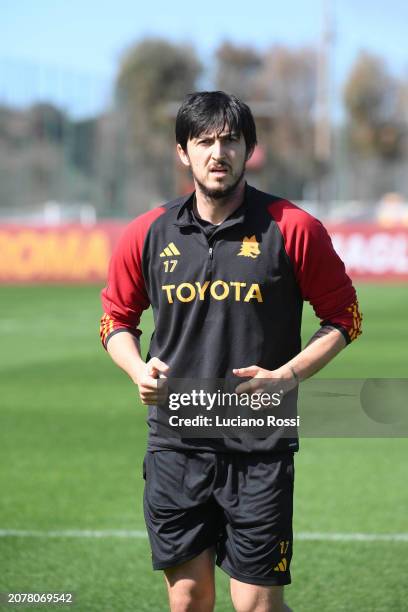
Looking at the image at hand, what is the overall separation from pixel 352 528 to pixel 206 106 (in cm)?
376

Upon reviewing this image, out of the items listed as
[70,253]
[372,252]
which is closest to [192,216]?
[372,252]

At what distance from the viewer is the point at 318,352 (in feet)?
13.5

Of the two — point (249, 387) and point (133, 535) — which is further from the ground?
point (249, 387)

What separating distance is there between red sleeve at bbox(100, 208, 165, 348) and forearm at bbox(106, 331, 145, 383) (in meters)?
0.03

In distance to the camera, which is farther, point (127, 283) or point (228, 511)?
point (127, 283)

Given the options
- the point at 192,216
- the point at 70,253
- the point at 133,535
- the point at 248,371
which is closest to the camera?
the point at 248,371

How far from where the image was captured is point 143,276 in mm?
4309

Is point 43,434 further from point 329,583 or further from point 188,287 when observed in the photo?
point 188,287

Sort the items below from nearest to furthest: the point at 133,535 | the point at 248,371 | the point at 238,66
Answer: the point at 248,371
the point at 133,535
the point at 238,66

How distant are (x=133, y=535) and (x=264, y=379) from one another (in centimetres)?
324

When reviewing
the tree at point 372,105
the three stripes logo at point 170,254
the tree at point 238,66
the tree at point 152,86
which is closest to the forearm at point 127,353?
the three stripes logo at point 170,254

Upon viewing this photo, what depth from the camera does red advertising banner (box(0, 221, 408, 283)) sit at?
3031 cm

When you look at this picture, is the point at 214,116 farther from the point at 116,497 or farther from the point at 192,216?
the point at 116,497

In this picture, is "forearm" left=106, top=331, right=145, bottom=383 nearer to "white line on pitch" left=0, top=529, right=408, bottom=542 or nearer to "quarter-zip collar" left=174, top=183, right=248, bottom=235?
"quarter-zip collar" left=174, top=183, right=248, bottom=235
